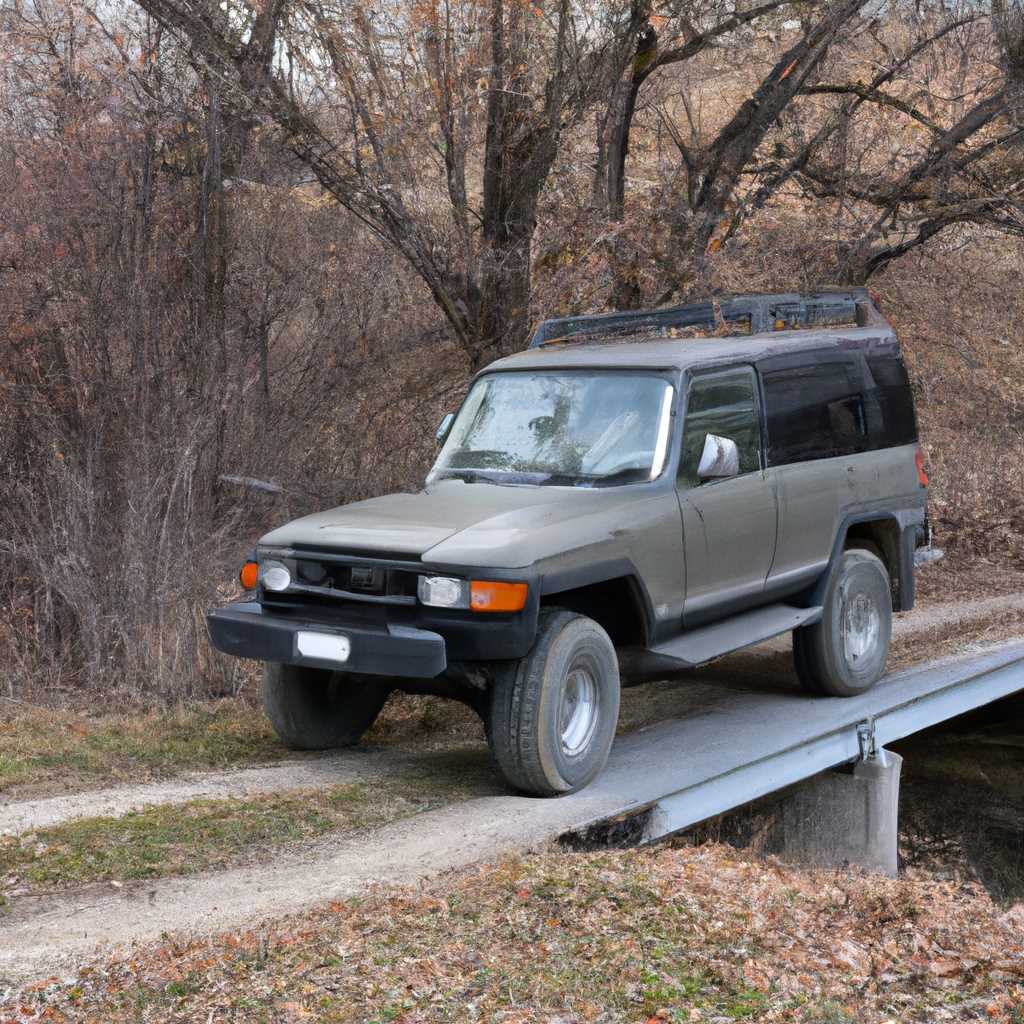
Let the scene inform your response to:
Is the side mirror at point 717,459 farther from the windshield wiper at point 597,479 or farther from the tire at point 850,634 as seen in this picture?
the tire at point 850,634

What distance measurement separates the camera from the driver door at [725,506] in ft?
23.2

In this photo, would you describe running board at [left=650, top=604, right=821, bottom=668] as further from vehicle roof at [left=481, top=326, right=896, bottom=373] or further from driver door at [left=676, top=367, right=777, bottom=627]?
vehicle roof at [left=481, top=326, right=896, bottom=373]

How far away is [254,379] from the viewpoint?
37.3ft

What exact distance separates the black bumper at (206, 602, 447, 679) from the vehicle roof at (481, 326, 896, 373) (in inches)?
81.6

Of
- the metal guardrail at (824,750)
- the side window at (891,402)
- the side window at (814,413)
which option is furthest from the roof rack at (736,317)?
the metal guardrail at (824,750)

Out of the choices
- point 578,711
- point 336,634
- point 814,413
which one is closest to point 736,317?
point 814,413

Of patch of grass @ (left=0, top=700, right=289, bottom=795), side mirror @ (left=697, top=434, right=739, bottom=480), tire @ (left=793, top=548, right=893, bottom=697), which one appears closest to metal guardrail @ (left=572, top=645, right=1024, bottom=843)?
tire @ (left=793, top=548, right=893, bottom=697)

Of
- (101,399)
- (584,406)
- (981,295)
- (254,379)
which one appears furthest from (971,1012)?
(981,295)

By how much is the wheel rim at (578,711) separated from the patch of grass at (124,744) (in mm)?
1810

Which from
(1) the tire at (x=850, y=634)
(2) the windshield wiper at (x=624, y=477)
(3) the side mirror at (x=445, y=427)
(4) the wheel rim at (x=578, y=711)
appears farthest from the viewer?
(1) the tire at (x=850, y=634)

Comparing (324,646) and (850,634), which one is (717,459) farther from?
(324,646)

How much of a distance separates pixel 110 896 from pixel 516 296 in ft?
27.9

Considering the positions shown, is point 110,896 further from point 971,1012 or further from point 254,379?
Answer: point 254,379

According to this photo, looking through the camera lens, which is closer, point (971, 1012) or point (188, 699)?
point (971, 1012)
